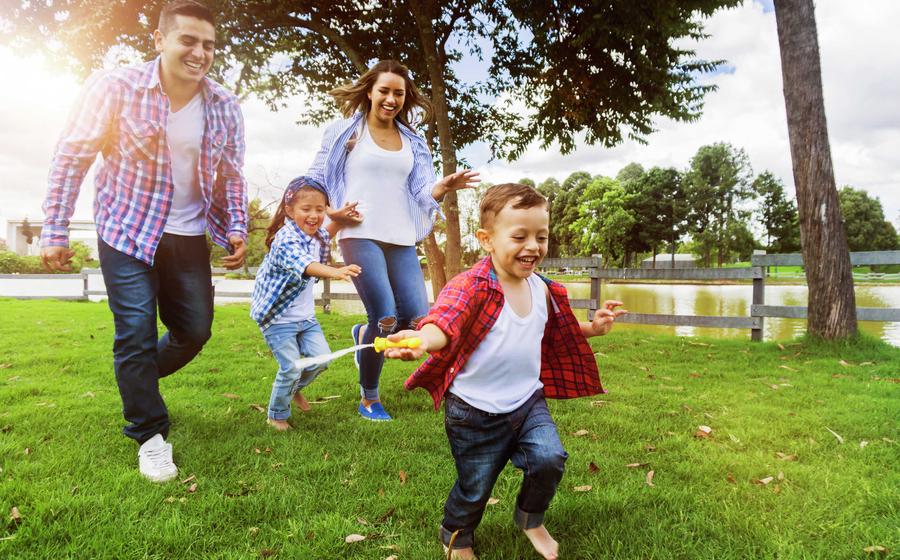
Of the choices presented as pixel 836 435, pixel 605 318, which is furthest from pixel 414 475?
pixel 836 435

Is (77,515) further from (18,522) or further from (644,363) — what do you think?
(644,363)

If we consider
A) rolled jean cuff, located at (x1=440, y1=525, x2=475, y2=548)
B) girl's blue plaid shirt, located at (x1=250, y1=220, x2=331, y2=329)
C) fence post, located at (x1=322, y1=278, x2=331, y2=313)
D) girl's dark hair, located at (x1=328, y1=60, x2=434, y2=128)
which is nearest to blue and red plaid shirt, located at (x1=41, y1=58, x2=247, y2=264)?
girl's blue plaid shirt, located at (x1=250, y1=220, x2=331, y2=329)

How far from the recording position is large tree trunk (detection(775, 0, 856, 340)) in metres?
7.41

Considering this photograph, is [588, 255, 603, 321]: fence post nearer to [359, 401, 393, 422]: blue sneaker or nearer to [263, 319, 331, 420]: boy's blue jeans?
[359, 401, 393, 422]: blue sneaker

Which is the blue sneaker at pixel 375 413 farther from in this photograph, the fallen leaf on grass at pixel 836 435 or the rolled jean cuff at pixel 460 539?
the fallen leaf on grass at pixel 836 435

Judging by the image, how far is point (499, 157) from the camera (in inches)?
482

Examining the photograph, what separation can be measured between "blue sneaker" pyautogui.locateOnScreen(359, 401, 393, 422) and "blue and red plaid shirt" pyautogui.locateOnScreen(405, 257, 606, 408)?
6.40 ft

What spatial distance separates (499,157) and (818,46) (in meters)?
6.17

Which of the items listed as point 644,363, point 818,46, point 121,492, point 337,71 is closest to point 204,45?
point 121,492

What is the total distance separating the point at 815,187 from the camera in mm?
7488

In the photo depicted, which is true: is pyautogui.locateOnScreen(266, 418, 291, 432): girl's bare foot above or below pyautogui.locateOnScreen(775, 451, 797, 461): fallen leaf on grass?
above

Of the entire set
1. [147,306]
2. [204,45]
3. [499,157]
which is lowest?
[147,306]

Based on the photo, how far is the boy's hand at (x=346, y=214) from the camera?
3.81 metres

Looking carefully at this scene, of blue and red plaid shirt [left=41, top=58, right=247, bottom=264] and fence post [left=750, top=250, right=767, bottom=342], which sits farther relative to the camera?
fence post [left=750, top=250, right=767, bottom=342]
